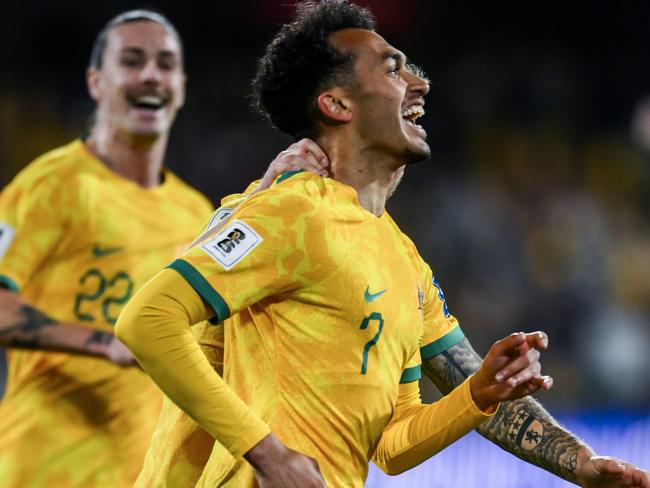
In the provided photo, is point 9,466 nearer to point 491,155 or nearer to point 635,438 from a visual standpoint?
point 635,438

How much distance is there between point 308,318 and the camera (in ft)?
9.26

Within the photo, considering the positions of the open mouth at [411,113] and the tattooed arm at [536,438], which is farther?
the open mouth at [411,113]

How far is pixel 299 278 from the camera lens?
9.08 feet

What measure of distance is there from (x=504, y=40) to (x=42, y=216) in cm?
883

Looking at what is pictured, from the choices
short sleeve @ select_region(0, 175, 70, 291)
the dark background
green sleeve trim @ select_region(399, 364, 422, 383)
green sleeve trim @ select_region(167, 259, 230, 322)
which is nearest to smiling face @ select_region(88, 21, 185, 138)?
short sleeve @ select_region(0, 175, 70, 291)

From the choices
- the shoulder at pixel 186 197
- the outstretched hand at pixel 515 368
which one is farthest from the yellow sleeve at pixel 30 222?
the outstretched hand at pixel 515 368

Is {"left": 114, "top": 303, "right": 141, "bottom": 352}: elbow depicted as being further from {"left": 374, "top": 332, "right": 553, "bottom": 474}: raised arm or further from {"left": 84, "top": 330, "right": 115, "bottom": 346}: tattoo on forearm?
{"left": 84, "top": 330, "right": 115, "bottom": 346}: tattoo on forearm

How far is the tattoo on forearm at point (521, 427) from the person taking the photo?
10.4 ft

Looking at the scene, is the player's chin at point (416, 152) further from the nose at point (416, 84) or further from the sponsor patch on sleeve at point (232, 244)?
the sponsor patch on sleeve at point (232, 244)

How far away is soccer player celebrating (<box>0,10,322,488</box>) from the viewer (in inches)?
171

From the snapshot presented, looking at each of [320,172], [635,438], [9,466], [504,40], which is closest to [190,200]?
[9,466]

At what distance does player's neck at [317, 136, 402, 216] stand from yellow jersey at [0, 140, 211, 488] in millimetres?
1640

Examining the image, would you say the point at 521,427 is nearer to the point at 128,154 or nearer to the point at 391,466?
the point at 391,466

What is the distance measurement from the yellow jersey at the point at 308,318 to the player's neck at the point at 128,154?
2.13 meters
